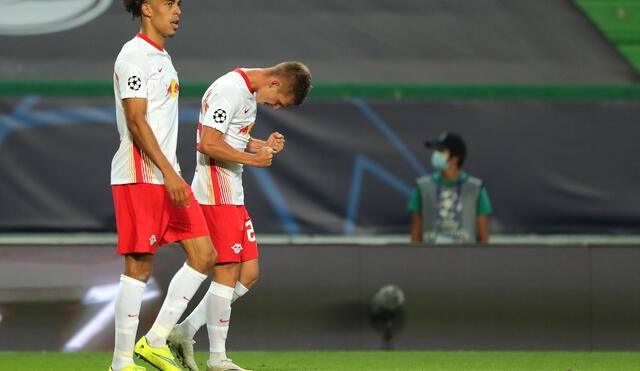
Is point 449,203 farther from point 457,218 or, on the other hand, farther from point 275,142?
point 275,142

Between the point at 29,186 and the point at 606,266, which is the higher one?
the point at 29,186

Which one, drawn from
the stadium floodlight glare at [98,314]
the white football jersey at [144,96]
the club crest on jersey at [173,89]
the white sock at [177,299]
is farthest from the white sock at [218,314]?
the stadium floodlight glare at [98,314]

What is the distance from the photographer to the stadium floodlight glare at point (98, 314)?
7.80m

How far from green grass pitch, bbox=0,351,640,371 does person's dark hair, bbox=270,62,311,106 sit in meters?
1.57

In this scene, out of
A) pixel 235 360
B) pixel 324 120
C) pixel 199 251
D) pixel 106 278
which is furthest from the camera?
pixel 324 120

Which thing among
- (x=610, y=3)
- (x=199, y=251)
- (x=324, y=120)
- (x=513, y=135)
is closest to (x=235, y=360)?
(x=199, y=251)

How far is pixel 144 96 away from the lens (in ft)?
16.8

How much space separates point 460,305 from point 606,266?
3.39 feet

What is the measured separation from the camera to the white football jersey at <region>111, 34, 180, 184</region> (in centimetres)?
512

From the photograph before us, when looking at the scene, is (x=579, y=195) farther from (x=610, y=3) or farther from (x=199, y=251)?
(x=199, y=251)

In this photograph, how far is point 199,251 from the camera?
5.43 m

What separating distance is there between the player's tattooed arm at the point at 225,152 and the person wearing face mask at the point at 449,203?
288cm

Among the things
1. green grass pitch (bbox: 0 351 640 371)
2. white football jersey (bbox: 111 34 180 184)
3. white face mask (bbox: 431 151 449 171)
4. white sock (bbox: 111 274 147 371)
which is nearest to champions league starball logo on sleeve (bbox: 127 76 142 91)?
white football jersey (bbox: 111 34 180 184)

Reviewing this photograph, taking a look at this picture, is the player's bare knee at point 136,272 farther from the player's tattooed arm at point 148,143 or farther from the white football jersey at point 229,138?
the white football jersey at point 229,138
